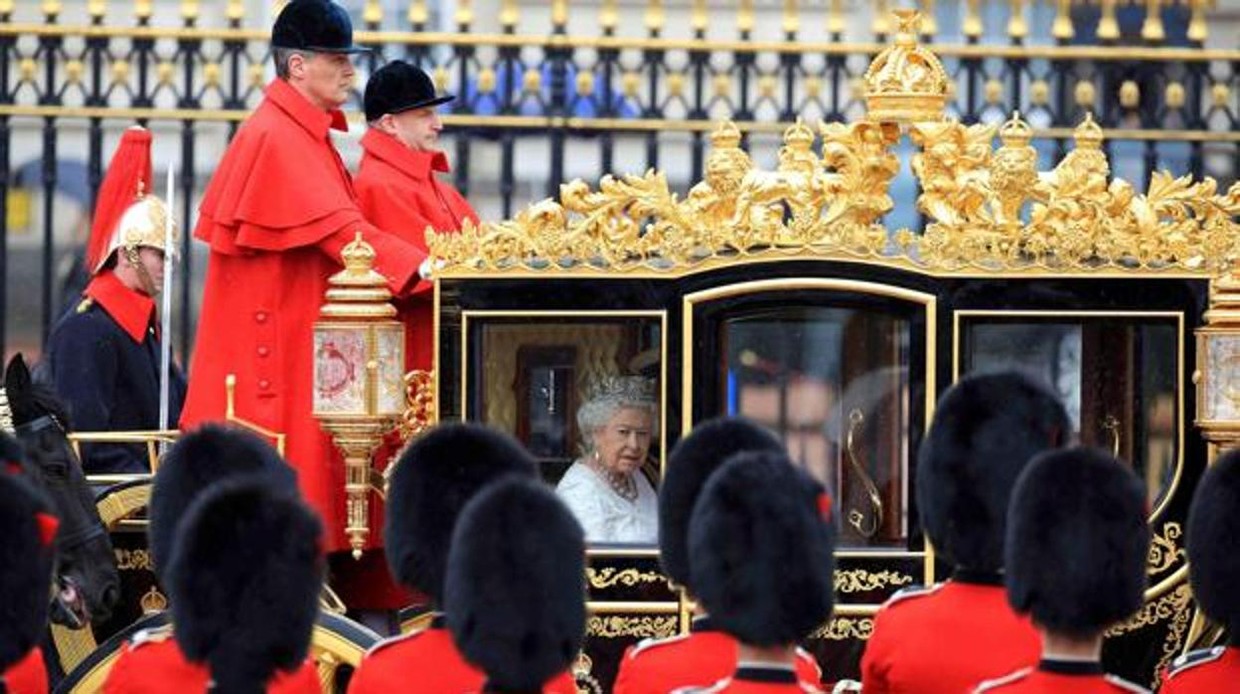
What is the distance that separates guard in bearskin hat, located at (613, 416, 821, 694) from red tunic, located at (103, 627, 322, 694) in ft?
2.41

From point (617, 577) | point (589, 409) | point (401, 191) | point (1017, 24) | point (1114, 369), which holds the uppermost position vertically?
point (1017, 24)

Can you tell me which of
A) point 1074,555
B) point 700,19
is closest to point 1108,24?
point 700,19

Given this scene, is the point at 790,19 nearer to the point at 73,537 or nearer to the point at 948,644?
the point at 73,537

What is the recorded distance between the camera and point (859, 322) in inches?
397

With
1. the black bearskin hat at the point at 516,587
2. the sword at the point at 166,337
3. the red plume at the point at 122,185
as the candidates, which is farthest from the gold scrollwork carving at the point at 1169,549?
the red plume at the point at 122,185

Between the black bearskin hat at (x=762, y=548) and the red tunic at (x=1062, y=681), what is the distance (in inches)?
17.7

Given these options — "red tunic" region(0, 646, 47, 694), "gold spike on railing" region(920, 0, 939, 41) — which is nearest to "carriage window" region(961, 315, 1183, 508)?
"red tunic" region(0, 646, 47, 694)

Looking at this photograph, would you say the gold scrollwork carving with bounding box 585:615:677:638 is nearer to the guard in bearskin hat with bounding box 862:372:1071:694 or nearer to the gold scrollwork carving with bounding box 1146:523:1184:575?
the guard in bearskin hat with bounding box 862:372:1071:694

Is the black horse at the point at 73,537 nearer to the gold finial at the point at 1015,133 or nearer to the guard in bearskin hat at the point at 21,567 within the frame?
the guard in bearskin hat at the point at 21,567

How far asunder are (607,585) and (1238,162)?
6557mm

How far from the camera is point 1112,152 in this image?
51.3 ft

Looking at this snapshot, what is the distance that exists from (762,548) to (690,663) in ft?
1.67

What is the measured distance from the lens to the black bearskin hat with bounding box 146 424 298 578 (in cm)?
930

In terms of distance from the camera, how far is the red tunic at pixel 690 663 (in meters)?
8.60
